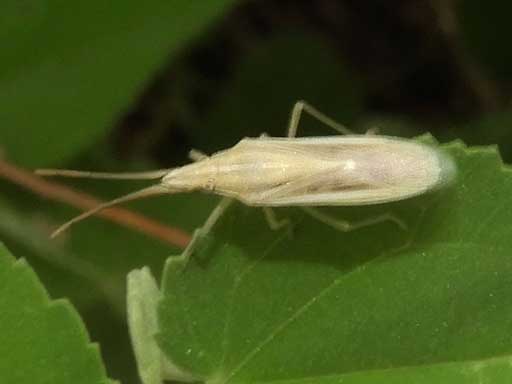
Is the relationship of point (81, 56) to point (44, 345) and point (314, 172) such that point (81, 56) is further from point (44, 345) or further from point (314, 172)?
point (44, 345)

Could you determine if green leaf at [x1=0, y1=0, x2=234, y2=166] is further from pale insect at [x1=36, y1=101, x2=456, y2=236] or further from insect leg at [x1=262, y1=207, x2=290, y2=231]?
insect leg at [x1=262, y1=207, x2=290, y2=231]

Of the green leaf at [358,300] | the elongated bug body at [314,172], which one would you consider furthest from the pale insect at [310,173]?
the green leaf at [358,300]

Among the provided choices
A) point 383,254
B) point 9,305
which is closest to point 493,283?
point 383,254

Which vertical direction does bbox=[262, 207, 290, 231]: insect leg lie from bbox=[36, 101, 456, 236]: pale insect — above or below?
below

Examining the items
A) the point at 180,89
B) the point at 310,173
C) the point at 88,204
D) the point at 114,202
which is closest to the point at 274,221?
the point at 310,173

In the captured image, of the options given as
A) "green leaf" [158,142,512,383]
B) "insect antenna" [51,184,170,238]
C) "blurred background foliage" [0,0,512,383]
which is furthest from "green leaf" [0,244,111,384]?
"blurred background foliage" [0,0,512,383]

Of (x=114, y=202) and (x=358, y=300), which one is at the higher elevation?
(x=114, y=202)
